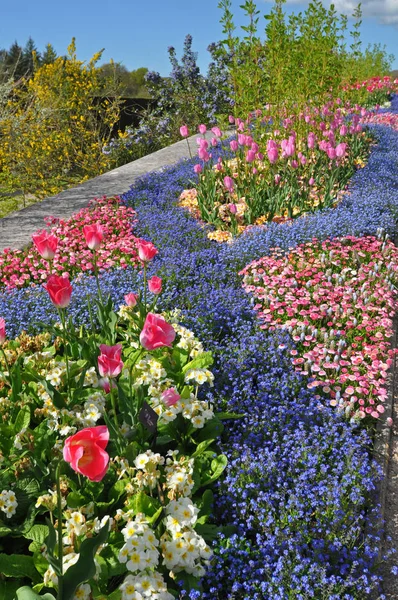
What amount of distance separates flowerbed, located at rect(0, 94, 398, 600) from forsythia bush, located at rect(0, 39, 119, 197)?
6501 mm

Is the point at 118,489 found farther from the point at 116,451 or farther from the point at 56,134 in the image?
the point at 56,134

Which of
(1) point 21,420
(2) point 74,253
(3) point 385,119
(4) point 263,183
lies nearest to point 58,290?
(1) point 21,420

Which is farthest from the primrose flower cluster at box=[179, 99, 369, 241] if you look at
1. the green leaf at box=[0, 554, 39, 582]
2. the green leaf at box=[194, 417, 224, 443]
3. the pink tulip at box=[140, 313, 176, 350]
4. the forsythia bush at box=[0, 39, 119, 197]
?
the forsythia bush at box=[0, 39, 119, 197]

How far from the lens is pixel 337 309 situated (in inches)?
162

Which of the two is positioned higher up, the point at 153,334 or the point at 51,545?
the point at 153,334

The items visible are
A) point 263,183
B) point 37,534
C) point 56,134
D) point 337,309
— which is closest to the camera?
point 37,534

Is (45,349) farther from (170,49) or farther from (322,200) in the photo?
(170,49)

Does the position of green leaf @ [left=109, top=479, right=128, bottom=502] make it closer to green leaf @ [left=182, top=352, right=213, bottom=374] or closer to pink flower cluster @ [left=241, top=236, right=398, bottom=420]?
green leaf @ [left=182, top=352, right=213, bottom=374]

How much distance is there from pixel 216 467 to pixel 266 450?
28 centimetres

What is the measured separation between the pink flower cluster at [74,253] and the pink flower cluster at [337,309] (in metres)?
1.37

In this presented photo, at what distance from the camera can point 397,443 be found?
3.28m

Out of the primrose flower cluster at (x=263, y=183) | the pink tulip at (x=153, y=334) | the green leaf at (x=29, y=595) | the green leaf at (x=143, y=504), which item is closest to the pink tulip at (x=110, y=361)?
the pink tulip at (x=153, y=334)

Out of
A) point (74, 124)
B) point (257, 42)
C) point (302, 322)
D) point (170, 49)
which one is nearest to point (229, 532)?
point (302, 322)

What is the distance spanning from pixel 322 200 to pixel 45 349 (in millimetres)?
4637
